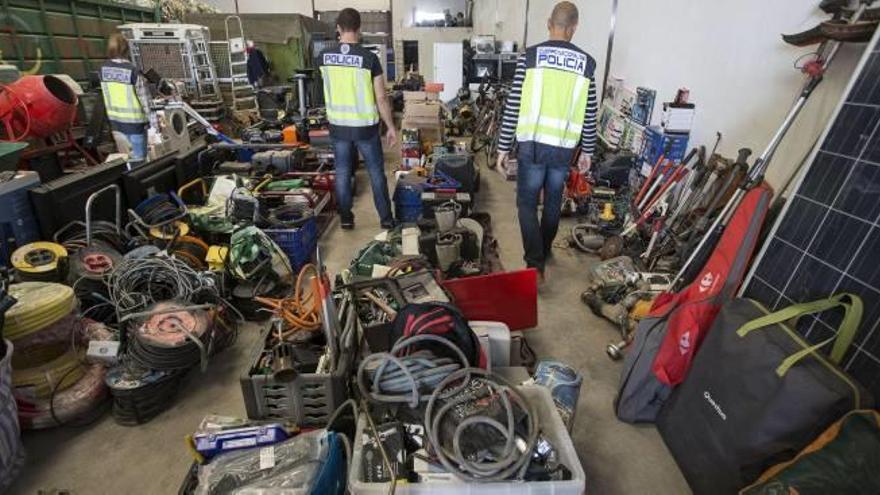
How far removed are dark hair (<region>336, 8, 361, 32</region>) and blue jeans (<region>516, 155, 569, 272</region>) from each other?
1.69 m

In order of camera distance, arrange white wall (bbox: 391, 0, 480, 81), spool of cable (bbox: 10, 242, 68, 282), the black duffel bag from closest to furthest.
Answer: the black duffel bag < spool of cable (bbox: 10, 242, 68, 282) < white wall (bbox: 391, 0, 480, 81)

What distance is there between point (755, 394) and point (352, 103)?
3155mm

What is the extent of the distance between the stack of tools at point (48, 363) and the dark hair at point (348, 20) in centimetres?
255

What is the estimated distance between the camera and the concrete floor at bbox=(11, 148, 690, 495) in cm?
174

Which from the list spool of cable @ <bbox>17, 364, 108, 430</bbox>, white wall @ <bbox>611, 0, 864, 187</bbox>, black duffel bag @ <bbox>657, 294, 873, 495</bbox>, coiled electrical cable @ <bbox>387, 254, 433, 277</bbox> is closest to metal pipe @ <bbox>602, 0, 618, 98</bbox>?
white wall @ <bbox>611, 0, 864, 187</bbox>

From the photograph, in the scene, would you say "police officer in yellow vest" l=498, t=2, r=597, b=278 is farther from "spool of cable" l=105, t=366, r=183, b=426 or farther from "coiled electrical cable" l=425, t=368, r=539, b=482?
"spool of cable" l=105, t=366, r=183, b=426

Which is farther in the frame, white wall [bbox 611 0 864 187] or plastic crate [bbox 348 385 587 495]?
white wall [bbox 611 0 864 187]

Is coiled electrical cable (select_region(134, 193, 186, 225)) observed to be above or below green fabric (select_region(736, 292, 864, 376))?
below

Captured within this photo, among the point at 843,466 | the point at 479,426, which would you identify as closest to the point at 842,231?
the point at 843,466

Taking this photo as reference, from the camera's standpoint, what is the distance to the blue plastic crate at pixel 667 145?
340 cm

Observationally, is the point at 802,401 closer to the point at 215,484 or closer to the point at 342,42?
the point at 215,484

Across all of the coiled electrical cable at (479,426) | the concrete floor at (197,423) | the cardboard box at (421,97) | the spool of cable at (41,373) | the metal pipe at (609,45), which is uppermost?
the metal pipe at (609,45)

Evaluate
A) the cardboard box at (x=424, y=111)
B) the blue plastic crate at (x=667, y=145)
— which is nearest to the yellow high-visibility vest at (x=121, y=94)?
the cardboard box at (x=424, y=111)

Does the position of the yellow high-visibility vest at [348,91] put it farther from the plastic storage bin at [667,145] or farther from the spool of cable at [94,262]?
the plastic storage bin at [667,145]
